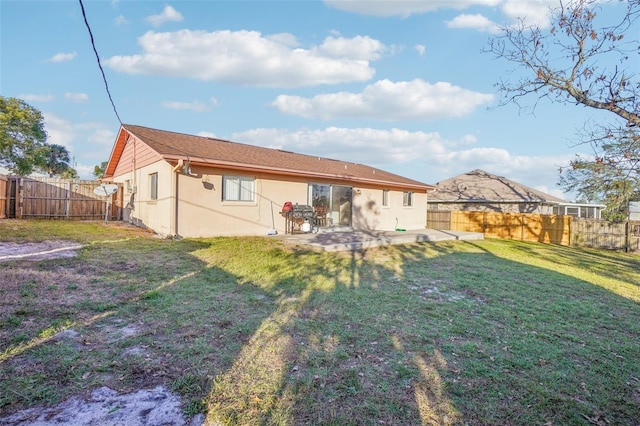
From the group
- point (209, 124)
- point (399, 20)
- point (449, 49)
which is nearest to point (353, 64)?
point (399, 20)

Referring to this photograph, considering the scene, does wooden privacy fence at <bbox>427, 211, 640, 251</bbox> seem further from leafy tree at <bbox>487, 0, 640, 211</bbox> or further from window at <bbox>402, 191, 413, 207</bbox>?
leafy tree at <bbox>487, 0, 640, 211</bbox>

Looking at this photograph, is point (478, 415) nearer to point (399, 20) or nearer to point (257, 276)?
point (257, 276)

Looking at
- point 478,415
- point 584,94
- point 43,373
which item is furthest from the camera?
point 584,94

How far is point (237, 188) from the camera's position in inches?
406

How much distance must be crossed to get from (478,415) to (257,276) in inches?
168

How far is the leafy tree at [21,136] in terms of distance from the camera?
2252 centimetres

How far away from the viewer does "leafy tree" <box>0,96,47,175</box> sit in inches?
886

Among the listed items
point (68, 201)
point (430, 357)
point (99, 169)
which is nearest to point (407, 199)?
point (430, 357)

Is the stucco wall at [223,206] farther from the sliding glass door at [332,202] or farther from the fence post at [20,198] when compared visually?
the fence post at [20,198]

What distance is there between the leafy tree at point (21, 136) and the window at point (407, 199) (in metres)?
26.7

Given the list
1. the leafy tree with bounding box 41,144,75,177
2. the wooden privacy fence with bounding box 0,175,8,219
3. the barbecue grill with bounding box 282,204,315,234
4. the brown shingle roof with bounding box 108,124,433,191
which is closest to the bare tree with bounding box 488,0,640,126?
the brown shingle roof with bounding box 108,124,433,191

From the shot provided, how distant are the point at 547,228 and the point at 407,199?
6.74m

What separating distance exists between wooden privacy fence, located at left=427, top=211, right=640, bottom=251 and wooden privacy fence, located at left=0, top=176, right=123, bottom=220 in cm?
1712

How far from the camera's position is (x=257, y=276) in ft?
19.1
